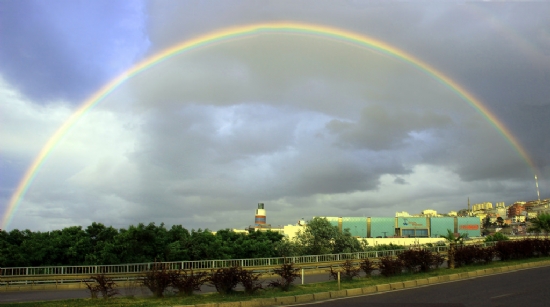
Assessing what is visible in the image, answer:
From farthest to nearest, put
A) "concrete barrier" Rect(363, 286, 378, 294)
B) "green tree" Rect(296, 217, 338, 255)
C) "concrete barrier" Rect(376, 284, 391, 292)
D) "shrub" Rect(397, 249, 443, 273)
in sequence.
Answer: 1. "green tree" Rect(296, 217, 338, 255)
2. "shrub" Rect(397, 249, 443, 273)
3. "concrete barrier" Rect(376, 284, 391, 292)
4. "concrete barrier" Rect(363, 286, 378, 294)

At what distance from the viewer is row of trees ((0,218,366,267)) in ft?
104

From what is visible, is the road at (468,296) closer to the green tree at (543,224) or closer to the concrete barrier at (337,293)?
the concrete barrier at (337,293)

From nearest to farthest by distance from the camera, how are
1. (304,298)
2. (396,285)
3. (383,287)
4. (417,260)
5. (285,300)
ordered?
1. (285,300)
2. (304,298)
3. (383,287)
4. (396,285)
5. (417,260)

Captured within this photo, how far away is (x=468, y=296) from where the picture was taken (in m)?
15.2

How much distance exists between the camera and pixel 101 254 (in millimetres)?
32062

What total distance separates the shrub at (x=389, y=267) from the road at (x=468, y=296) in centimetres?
293

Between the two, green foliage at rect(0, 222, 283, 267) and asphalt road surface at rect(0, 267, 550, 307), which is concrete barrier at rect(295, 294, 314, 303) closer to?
asphalt road surface at rect(0, 267, 550, 307)

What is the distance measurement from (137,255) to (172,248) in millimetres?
2837

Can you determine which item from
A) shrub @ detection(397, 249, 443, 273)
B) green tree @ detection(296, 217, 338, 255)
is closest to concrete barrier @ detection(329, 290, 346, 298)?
shrub @ detection(397, 249, 443, 273)

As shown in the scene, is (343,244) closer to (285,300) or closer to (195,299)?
(285,300)

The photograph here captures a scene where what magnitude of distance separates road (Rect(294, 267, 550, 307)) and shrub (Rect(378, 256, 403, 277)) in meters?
2.93

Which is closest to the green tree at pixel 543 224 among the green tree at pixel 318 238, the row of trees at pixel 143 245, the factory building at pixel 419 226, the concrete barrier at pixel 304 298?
the row of trees at pixel 143 245

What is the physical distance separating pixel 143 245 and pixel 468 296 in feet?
82.3

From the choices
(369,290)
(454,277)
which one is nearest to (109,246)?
(369,290)
